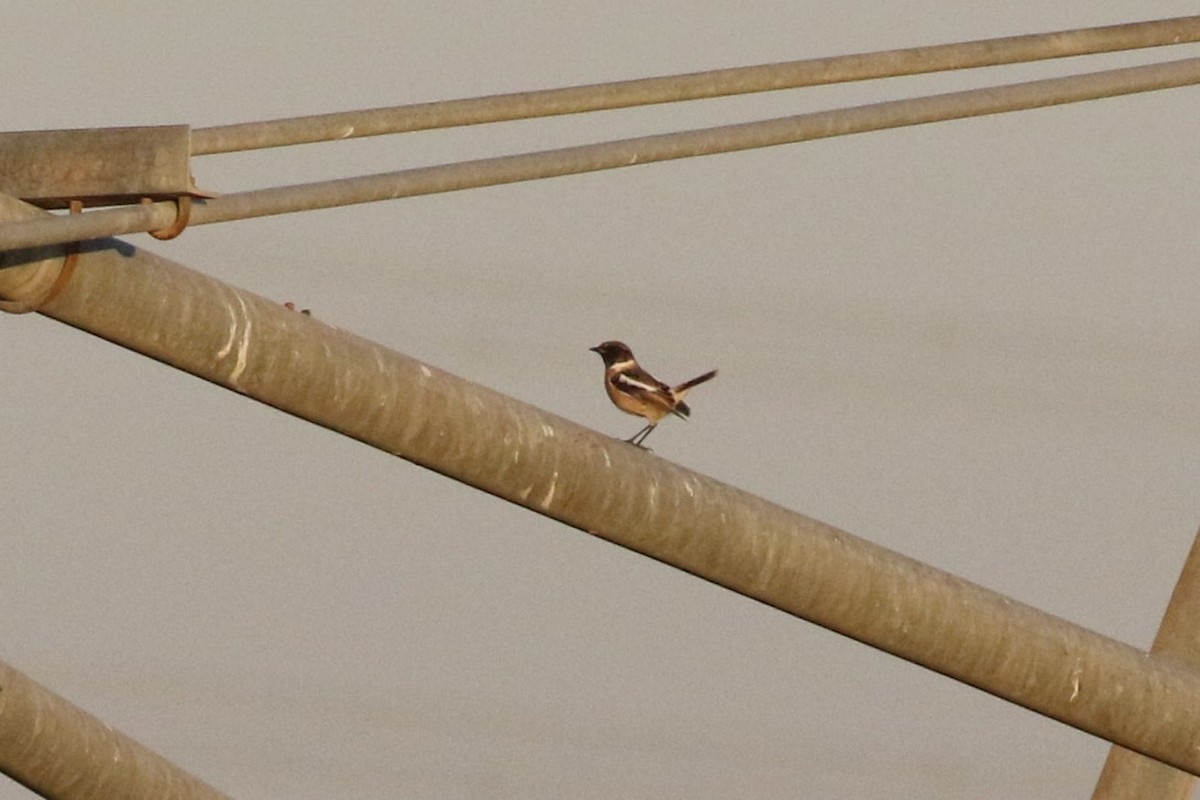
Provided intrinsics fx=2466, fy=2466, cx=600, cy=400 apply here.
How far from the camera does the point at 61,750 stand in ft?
22.9

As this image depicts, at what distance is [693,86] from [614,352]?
7.76m

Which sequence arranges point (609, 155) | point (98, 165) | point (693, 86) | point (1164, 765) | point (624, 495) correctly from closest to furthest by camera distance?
point (98, 165) → point (624, 495) → point (609, 155) → point (693, 86) → point (1164, 765)

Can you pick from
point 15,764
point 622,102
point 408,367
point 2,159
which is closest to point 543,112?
point 622,102

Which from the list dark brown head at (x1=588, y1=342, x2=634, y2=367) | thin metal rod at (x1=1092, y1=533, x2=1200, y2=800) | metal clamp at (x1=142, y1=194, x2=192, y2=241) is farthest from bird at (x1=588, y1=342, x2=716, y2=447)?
metal clamp at (x1=142, y1=194, x2=192, y2=241)

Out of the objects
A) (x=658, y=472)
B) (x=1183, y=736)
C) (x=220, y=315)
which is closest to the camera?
(x=220, y=315)

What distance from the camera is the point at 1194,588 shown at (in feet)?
28.3

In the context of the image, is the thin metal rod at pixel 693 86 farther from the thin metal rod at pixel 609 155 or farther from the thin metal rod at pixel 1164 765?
the thin metal rod at pixel 1164 765

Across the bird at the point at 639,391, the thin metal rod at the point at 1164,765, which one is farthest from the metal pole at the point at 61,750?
the bird at the point at 639,391

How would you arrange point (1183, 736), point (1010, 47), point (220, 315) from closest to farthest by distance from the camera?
point (220, 315) < point (1183, 736) < point (1010, 47)

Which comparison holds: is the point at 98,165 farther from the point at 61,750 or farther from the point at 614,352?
the point at 614,352

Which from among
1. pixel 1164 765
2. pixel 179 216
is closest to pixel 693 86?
pixel 179 216

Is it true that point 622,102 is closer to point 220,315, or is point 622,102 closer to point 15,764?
point 220,315

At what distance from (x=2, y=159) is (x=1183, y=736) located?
3558 mm

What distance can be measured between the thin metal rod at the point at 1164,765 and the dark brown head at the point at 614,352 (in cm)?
613
